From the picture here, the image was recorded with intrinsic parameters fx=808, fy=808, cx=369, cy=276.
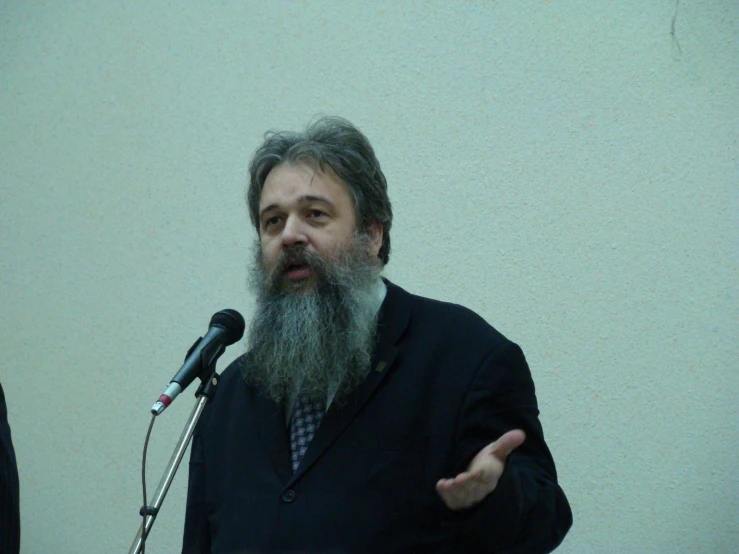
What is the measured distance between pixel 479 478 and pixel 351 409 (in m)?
0.44

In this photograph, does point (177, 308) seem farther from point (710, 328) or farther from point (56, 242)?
point (710, 328)

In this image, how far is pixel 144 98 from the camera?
334cm

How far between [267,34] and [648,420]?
1997 millimetres

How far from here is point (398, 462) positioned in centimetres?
165

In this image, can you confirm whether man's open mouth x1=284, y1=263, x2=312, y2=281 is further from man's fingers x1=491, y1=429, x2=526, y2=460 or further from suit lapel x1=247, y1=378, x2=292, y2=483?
man's fingers x1=491, y1=429, x2=526, y2=460

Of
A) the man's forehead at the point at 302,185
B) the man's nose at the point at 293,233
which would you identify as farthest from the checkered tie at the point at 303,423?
the man's forehead at the point at 302,185

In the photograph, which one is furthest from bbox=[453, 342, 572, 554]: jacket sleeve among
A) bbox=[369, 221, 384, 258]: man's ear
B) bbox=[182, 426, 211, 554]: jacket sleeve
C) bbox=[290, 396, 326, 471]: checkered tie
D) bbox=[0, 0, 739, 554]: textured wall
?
bbox=[0, 0, 739, 554]: textured wall

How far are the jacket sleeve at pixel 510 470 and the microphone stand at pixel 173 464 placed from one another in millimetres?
515

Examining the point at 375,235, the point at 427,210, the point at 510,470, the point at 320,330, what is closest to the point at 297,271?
the point at 320,330

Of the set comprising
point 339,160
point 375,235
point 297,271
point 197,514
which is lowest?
point 197,514

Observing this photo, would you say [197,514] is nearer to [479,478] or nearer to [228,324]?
[228,324]

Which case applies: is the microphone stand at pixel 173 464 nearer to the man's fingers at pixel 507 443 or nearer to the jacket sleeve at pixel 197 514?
the jacket sleeve at pixel 197 514

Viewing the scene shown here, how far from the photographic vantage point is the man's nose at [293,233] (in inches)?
72.8

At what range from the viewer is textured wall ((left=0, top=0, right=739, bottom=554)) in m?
2.45
